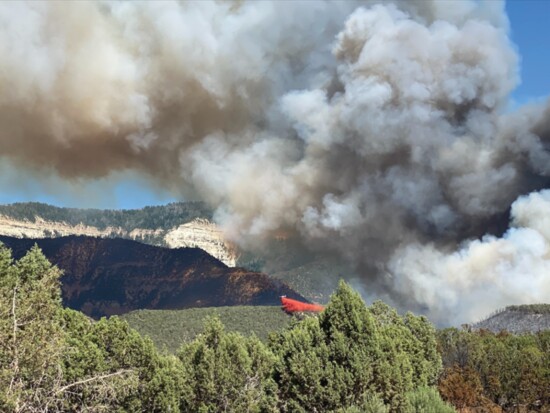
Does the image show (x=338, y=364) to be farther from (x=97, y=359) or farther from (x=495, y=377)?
(x=495, y=377)

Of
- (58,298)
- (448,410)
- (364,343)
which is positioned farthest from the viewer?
(58,298)

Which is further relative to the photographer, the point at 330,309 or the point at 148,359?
the point at 148,359

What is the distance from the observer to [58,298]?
129ft

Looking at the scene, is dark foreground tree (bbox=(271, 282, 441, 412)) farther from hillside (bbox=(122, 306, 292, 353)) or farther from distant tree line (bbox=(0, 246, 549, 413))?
hillside (bbox=(122, 306, 292, 353))

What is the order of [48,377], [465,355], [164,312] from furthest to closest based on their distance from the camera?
[164,312] < [465,355] < [48,377]

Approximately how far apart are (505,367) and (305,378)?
4991 cm

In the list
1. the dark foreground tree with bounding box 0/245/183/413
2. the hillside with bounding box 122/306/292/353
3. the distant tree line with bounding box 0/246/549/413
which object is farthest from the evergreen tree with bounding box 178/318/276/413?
the hillside with bounding box 122/306/292/353

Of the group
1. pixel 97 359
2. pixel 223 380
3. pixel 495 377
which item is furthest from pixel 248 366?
pixel 495 377

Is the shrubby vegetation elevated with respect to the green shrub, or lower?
elevated

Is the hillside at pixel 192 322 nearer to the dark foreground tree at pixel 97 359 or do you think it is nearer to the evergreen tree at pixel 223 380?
the dark foreground tree at pixel 97 359

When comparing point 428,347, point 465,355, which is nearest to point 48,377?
point 428,347

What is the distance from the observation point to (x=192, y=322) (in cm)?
12769

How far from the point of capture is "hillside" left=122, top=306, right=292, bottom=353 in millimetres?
117500

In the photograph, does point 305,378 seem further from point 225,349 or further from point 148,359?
point 148,359
